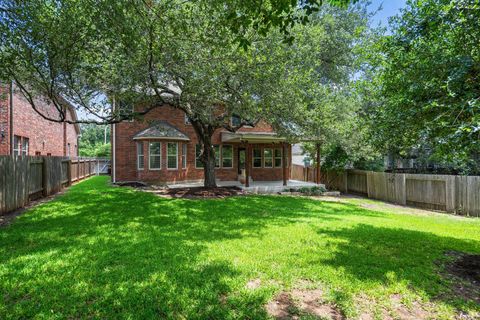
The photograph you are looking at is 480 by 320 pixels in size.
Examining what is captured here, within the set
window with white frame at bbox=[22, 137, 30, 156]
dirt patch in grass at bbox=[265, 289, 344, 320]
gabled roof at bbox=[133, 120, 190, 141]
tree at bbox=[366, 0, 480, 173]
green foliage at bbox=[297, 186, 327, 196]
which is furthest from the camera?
gabled roof at bbox=[133, 120, 190, 141]

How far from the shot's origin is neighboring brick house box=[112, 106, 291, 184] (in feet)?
59.3

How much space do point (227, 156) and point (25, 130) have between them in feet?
39.4

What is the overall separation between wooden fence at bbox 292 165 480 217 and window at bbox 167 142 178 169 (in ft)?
37.0

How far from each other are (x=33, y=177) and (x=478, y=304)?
1206 centimetres

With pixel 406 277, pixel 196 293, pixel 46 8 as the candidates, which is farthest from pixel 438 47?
pixel 46 8

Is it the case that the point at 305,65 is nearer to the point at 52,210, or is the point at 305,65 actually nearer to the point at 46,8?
the point at 46,8

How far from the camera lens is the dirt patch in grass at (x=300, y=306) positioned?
3.21 m

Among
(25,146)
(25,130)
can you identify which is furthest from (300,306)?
(25,146)

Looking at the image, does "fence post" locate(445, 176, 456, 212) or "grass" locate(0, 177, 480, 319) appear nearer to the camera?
"grass" locate(0, 177, 480, 319)

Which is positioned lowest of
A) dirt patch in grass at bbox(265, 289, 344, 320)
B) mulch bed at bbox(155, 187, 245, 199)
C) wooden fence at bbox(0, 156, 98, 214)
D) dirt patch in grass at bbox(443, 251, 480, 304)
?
dirt patch in grass at bbox(443, 251, 480, 304)

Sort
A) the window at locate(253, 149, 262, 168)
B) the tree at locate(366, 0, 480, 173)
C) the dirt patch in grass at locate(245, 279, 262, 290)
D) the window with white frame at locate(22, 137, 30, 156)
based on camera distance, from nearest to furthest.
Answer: the dirt patch in grass at locate(245, 279, 262, 290)
the tree at locate(366, 0, 480, 173)
the window with white frame at locate(22, 137, 30, 156)
the window at locate(253, 149, 262, 168)

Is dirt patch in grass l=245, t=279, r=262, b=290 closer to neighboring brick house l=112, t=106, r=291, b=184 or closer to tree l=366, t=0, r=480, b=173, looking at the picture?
tree l=366, t=0, r=480, b=173

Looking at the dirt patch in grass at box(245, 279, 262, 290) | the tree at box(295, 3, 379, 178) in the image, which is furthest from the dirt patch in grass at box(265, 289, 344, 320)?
the tree at box(295, 3, 379, 178)

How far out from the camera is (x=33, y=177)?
10.2m
